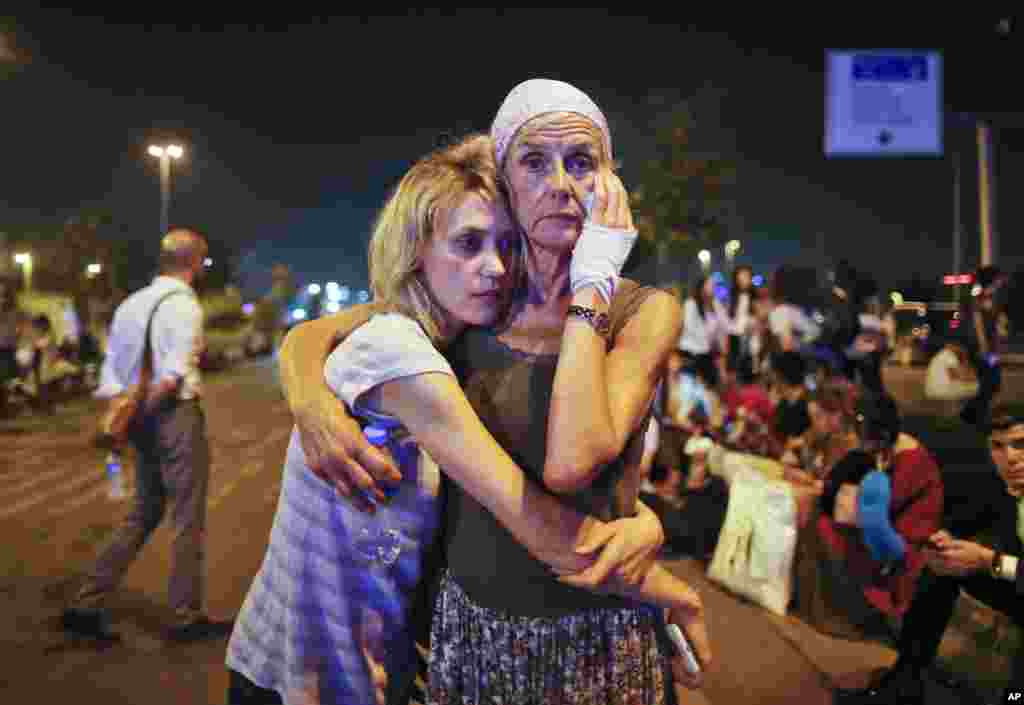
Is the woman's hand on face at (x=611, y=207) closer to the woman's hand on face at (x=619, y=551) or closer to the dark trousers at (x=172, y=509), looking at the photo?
the woman's hand on face at (x=619, y=551)

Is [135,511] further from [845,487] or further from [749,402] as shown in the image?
[749,402]

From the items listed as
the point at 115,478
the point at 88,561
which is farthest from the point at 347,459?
the point at 88,561

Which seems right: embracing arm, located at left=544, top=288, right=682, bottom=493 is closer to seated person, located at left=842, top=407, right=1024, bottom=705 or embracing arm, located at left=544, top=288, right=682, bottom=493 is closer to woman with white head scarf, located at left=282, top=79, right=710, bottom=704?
woman with white head scarf, located at left=282, top=79, right=710, bottom=704

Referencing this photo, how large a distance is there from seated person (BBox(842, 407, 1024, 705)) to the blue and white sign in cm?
1361

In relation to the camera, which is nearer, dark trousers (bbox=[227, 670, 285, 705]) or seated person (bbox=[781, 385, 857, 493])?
dark trousers (bbox=[227, 670, 285, 705])

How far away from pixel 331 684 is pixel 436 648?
0.76ft

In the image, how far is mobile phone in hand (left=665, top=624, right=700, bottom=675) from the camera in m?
1.77

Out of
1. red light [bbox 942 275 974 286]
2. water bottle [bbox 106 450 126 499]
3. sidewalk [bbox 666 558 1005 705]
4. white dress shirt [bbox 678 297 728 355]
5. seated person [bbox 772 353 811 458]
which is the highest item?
red light [bbox 942 275 974 286]

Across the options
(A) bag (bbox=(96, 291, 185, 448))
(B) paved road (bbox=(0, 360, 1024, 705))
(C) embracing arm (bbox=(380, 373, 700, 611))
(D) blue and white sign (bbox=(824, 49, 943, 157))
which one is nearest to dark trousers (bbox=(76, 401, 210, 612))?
(A) bag (bbox=(96, 291, 185, 448))

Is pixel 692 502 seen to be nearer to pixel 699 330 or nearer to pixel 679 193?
pixel 699 330

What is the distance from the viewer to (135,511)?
184 inches

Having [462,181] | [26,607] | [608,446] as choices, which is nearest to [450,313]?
[462,181]

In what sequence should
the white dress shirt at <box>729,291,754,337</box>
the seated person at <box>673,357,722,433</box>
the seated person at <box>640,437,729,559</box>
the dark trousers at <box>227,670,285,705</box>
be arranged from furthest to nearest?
the white dress shirt at <box>729,291,754,337</box> < the seated person at <box>673,357,722,433</box> < the seated person at <box>640,437,729,559</box> < the dark trousers at <box>227,670,285,705</box>

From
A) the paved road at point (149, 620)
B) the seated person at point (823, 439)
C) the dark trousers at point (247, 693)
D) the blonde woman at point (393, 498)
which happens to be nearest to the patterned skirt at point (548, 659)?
the blonde woman at point (393, 498)
